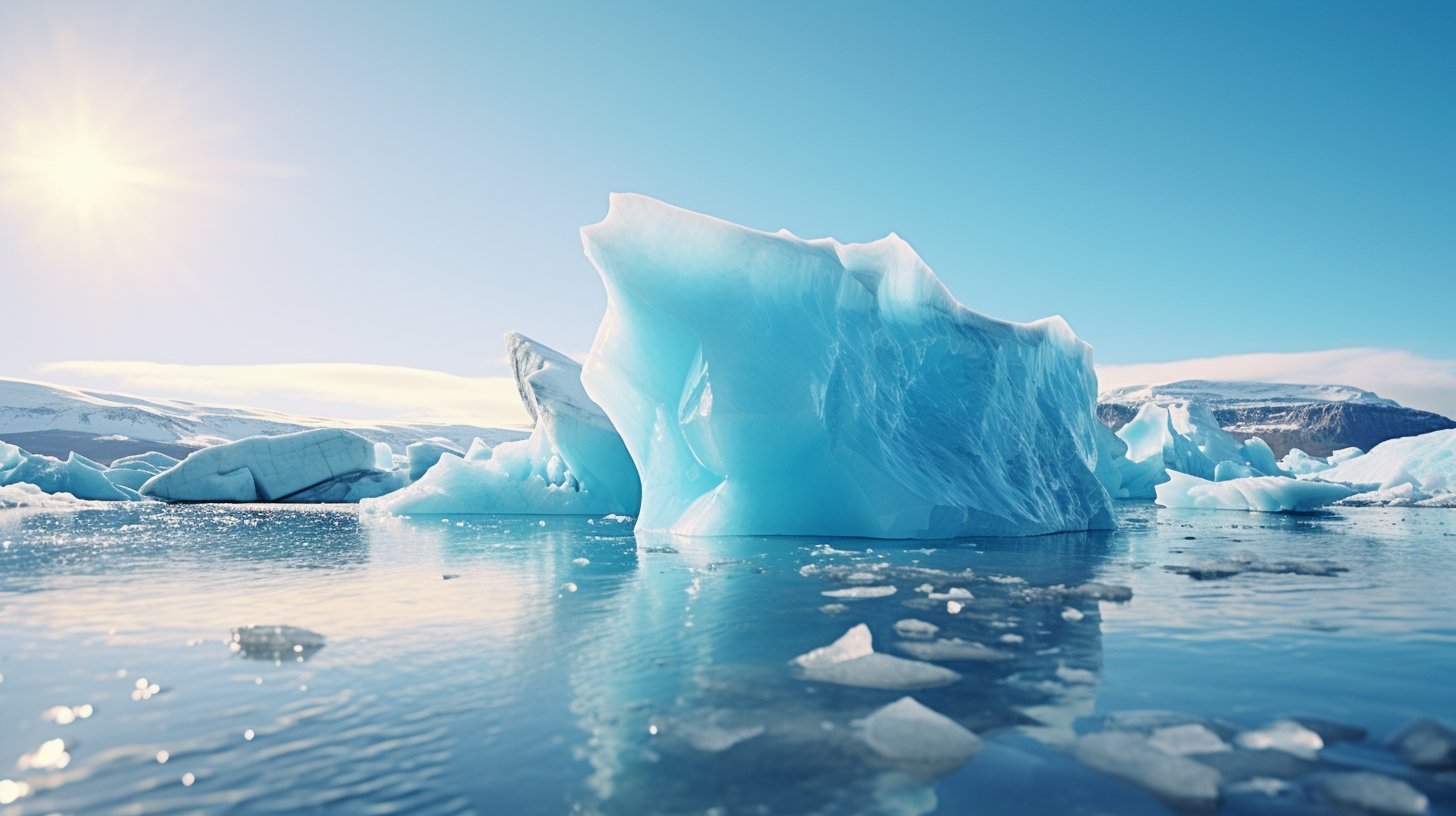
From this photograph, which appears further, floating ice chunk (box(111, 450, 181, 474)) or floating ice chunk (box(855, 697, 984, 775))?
floating ice chunk (box(111, 450, 181, 474))

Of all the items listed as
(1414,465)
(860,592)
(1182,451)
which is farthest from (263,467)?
(1414,465)

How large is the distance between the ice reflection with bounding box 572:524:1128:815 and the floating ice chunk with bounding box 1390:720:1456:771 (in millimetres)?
801

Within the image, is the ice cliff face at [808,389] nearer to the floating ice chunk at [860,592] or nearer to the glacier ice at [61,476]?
the floating ice chunk at [860,592]

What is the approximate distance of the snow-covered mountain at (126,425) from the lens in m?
60.9

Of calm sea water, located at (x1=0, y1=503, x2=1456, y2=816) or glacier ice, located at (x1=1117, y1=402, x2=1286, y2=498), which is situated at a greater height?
glacier ice, located at (x1=1117, y1=402, x2=1286, y2=498)

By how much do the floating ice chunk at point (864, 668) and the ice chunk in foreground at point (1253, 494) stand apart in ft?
53.4

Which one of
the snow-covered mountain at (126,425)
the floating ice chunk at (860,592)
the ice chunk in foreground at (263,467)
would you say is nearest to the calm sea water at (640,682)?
the floating ice chunk at (860,592)

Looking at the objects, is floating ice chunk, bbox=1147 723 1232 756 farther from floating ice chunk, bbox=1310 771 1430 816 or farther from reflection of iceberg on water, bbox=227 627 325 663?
reflection of iceberg on water, bbox=227 627 325 663

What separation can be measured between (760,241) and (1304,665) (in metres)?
6.85

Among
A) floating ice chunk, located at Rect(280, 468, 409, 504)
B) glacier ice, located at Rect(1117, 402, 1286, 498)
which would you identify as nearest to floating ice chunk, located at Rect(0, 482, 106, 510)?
floating ice chunk, located at Rect(280, 468, 409, 504)

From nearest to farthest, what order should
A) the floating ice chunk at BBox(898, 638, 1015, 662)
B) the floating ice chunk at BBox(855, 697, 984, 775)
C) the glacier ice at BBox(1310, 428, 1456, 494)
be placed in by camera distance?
the floating ice chunk at BBox(855, 697, 984, 775) < the floating ice chunk at BBox(898, 638, 1015, 662) < the glacier ice at BBox(1310, 428, 1456, 494)

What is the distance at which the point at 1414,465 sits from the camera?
21.8 meters

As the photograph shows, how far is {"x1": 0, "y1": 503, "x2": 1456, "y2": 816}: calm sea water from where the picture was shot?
1964 mm

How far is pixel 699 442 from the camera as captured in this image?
9.60 metres
